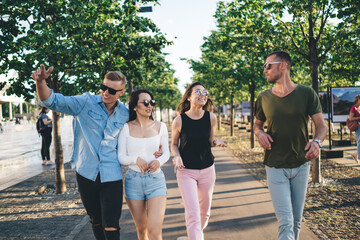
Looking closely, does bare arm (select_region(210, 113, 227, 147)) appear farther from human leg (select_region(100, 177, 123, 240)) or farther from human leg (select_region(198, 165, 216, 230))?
human leg (select_region(100, 177, 123, 240))

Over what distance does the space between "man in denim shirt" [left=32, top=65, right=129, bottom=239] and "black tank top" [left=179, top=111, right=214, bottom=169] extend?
78 cm

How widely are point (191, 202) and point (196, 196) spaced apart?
3.8 inches

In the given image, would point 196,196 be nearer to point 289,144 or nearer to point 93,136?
point 289,144

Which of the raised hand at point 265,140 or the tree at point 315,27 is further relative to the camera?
the tree at point 315,27

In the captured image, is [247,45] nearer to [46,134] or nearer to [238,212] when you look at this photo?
[238,212]

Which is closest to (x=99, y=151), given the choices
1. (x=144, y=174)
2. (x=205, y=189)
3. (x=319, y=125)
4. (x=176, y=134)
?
(x=144, y=174)

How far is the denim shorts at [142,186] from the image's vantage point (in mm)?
3143

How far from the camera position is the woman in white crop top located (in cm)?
310

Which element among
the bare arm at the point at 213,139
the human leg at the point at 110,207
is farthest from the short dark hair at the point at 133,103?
the bare arm at the point at 213,139

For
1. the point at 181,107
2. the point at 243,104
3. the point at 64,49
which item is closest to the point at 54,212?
the point at 64,49

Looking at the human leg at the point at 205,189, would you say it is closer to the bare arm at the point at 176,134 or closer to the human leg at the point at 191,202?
the human leg at the point at 191,202

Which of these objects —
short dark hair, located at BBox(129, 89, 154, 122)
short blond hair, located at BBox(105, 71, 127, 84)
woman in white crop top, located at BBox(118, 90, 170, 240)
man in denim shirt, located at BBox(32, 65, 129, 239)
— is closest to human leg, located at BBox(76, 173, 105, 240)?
man in denim shirt, located at BBox(32, 65, 129, 239)

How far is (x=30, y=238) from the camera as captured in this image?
4.55m

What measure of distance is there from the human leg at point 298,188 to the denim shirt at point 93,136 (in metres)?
1.63
